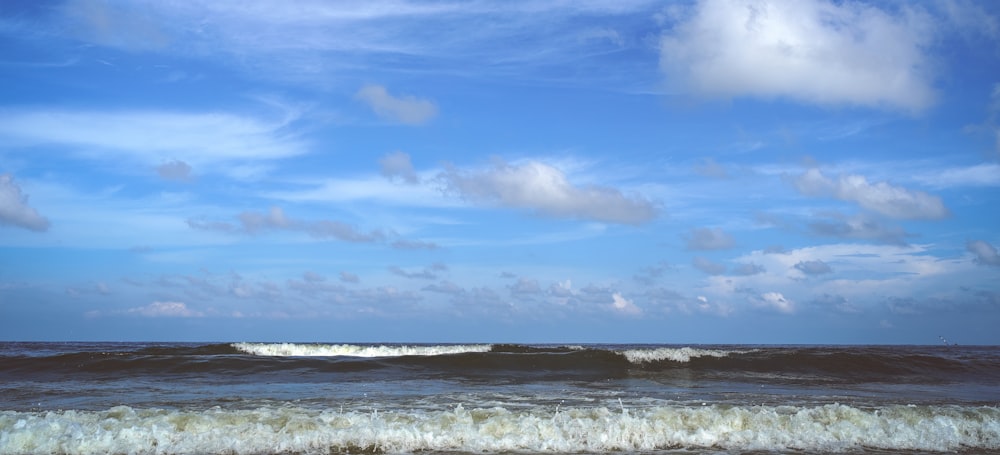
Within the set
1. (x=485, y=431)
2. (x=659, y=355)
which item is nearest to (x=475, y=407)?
(x=485, y=431)

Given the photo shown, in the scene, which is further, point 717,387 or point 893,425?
point 717,387

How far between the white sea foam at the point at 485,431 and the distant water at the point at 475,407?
3 centimetres

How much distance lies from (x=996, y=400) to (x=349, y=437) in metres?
16.5

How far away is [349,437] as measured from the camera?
417 inches

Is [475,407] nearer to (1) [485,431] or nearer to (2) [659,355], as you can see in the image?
(1) [485,431]

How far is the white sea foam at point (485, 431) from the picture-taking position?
33.4 feet

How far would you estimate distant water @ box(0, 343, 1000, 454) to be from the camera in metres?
10.5

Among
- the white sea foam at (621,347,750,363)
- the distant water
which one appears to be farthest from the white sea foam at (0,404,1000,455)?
the white sea foam at (621,347,750,363)

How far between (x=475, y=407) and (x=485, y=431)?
2.98m

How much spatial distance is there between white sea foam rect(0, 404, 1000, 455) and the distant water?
1.2 inches

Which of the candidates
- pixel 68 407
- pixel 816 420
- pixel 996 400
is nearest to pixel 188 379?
pixel 68 407

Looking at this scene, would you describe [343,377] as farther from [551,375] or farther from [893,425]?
[893,425]

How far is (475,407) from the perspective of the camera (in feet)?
45.5

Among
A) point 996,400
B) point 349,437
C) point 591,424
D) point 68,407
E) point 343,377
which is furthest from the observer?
point 343,377
